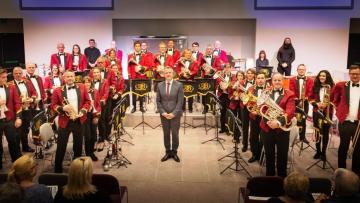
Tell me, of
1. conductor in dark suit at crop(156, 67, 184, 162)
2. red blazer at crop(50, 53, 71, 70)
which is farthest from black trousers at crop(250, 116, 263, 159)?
red blazer at crop(50, 53, 71, 70)

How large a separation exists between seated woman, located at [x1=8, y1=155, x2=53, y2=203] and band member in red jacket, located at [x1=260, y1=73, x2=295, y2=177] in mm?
3736

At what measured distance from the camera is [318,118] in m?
8.36

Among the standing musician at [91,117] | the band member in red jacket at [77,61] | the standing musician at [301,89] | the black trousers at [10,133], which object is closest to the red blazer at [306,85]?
the standing musician at [301,89]

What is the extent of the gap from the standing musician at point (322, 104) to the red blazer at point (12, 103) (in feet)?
18.9

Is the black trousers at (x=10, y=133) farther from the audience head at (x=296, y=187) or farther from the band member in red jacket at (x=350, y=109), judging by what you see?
the band member in red jacket at (x=350, y=109)

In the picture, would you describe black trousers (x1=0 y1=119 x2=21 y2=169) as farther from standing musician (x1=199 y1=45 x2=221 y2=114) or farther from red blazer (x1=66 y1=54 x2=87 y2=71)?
standing musician (x1=199 y1=45 x2=221 y2=114)

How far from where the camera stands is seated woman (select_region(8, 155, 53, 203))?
164 inches

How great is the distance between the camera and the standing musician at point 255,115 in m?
7.73

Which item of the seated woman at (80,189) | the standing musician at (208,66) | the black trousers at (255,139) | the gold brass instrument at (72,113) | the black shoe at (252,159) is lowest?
the black shoe at (252,159)

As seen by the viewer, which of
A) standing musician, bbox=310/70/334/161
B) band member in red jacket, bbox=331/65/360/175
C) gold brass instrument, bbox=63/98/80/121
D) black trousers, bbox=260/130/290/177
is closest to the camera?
black trousers, bbox=260/130/290/177

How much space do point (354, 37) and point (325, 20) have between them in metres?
2.19

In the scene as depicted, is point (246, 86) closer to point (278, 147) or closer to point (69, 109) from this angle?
point (278, 147)

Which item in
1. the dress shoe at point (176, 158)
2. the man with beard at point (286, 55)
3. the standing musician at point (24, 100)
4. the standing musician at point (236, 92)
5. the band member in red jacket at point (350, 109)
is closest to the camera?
the band member in red jacket at point (350, 109)

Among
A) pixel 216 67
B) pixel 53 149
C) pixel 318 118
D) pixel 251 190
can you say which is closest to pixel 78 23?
pixel 216 67
